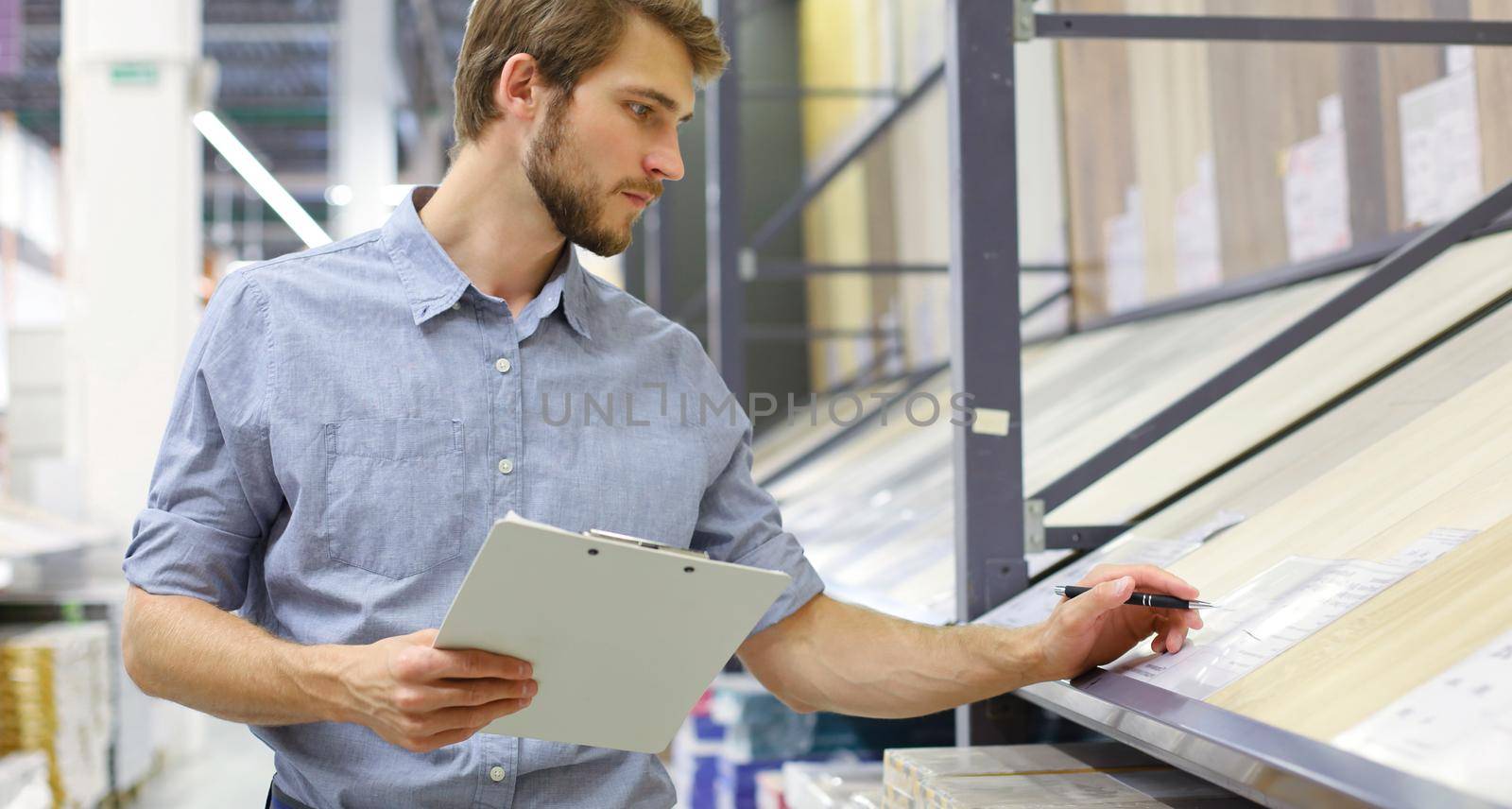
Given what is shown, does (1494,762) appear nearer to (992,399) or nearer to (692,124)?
(992,399)

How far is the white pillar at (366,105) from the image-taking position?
1050 centimetres

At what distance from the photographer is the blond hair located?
5.29 feet

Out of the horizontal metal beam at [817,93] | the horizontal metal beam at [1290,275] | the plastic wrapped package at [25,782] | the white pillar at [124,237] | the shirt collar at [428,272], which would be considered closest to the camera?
the shirt collar at [428,272]

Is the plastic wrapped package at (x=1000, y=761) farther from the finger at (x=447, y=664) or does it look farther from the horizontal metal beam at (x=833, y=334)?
the horizontal metal beam at (x=833, y=334)

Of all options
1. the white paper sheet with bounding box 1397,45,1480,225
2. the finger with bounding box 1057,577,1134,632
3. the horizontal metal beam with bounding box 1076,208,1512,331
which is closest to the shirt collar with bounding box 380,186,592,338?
the finger with bounding box 1057,577,1134,632

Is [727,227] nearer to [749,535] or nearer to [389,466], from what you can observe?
[749,535]

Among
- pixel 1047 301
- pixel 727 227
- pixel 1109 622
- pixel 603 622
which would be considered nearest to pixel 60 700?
pixel 727 227

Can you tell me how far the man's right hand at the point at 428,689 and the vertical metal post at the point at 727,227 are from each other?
2886mm

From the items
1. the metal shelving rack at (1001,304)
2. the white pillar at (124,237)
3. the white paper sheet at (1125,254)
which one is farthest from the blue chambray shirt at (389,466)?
the white pillar at (124,237)

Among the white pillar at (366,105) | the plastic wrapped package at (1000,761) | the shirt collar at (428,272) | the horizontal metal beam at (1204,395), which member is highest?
the white pillar at (366,105)

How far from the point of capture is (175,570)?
4.58ft

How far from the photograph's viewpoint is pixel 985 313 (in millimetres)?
1891

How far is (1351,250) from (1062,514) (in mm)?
923

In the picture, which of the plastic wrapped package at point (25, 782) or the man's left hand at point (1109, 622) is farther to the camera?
the plastic wrapped package at point (25, 782)
